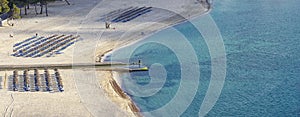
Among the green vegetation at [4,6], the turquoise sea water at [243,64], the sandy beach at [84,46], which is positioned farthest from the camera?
the green vegetation at [4,6]

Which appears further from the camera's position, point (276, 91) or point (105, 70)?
point (105, 70)

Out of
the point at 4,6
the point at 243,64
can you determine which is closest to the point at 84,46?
the point at 4,6

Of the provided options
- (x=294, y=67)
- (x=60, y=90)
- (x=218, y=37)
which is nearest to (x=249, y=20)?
(x=218, y=37)

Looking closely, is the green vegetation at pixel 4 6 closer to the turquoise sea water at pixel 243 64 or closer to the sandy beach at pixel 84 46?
the sandy beach at pixel 84 46

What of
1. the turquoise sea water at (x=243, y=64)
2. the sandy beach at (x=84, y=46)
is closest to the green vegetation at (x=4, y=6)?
the sandy beach at (x=84, y=46)

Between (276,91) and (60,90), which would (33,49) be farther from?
(276,91)
